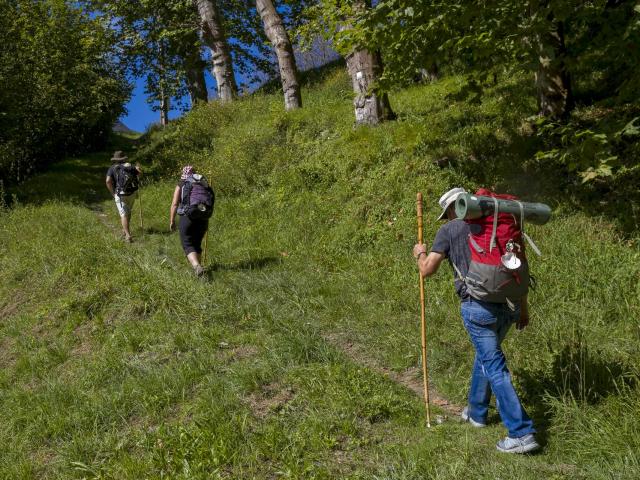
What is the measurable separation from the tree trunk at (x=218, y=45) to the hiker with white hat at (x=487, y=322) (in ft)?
51.5

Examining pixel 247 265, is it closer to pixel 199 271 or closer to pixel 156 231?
pixel 199 271

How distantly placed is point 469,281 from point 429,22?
3.86 m

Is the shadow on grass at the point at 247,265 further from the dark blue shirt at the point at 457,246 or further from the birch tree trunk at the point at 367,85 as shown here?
the dark blue shirt at the point at 457,246

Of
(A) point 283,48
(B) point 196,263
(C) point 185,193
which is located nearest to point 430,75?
(A) point 283,48

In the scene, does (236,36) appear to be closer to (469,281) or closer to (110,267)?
(110,267)

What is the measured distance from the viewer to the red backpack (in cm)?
361

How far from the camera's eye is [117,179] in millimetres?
10789

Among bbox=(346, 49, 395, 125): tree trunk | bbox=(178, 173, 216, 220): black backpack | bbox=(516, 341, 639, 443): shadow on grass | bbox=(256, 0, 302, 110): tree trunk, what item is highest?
bbox=(256, 0, 302, 110): tree trunk

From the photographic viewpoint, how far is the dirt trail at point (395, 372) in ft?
15.3

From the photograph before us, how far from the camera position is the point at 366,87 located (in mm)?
10484

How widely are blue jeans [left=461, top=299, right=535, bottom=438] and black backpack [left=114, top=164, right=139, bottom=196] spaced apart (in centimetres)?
852

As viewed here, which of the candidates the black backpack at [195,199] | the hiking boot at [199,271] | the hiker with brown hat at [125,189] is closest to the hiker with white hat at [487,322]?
the hiking boot at [199,271]

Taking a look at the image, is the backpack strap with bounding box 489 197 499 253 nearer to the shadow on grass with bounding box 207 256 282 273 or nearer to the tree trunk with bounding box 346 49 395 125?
the shadow on grass with bounding box 207 256 282 273

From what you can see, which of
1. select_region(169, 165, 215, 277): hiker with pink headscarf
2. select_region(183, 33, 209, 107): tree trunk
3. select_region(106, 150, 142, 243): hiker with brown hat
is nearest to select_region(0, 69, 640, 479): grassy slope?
select_region(169, 165, 215, 277): hiker with pink headscarf
